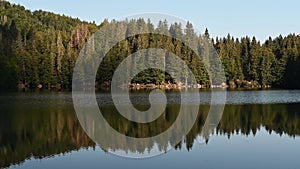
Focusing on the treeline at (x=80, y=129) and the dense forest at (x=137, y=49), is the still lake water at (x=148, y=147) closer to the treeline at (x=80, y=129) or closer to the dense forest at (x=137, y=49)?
the treeline at (x=80, y=129)

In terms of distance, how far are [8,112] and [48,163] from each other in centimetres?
1962

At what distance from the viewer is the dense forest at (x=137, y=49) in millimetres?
86125

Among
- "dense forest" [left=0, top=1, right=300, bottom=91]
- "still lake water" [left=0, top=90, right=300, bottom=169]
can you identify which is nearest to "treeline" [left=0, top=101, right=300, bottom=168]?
"still lake water" [left=0, top=90, right=300, bottom=169]

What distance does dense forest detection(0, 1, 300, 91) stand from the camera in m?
86.1

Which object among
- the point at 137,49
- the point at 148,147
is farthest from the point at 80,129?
the point at 137,49

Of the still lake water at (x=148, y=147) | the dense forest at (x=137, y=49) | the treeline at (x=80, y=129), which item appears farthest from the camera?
the dense forest at (x=137, y=49)

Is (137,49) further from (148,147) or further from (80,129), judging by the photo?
(148,147)

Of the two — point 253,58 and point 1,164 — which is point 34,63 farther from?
point 1,164

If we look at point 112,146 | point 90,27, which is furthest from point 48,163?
point 90,27

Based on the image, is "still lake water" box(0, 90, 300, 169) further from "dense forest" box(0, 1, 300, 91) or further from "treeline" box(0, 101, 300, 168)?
"dense forest" box(0, 1, 300, 91)

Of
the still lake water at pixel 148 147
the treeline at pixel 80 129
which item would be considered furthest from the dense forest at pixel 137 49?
the still lake water at pixel 148 147

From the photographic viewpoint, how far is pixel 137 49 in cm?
9344

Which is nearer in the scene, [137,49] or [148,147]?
[148,147]

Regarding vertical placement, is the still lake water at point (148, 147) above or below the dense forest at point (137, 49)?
below
